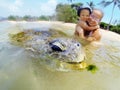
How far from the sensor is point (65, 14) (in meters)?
27.0

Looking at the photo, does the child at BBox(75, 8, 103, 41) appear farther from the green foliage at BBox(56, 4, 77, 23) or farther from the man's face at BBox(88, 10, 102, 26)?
the green foliage at BBox(56, 4, 77, 23)

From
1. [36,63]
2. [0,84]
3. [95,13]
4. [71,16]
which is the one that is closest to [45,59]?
[36,63]

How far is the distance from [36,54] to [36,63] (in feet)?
0.96

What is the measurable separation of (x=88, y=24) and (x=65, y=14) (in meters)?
20.9

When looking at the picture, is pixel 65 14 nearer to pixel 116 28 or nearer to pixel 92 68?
pixel 116 28

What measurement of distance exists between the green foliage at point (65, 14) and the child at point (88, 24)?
19909 millimetres

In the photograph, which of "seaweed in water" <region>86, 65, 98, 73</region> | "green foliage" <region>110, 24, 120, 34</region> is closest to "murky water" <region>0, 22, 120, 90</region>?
"seaweed in water" <region>86, 65, 98, 73</region>

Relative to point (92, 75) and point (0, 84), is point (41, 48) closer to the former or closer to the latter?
point (92, 75)

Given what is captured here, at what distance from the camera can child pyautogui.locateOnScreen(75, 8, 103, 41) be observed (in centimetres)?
605

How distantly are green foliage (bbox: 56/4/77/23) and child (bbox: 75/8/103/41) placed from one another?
19909mm

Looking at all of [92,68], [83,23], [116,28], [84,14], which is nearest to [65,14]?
[116,28]


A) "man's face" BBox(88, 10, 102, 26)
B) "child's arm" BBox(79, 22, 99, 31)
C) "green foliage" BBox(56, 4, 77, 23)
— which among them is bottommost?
"green foliage" BBox(56, 4, 77, 23)

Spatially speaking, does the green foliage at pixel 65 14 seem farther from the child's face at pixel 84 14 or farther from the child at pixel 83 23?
the child's face at pixel 84 14

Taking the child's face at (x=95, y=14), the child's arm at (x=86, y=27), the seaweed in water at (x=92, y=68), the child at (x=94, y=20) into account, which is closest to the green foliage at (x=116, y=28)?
the child at (x=94, y=20)
